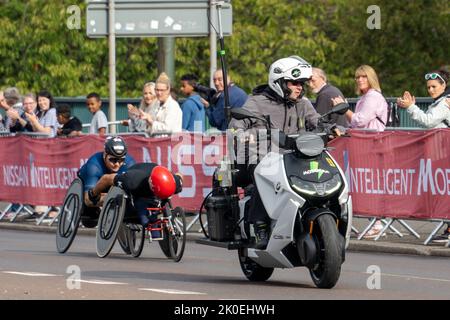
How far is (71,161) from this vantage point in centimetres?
2395

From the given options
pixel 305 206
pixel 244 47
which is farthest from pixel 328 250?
pixel 244 47

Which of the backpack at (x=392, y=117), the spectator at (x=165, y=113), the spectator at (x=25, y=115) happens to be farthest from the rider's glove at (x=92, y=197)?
the spectator at (x=25, y=115)

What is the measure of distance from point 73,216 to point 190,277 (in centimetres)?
396

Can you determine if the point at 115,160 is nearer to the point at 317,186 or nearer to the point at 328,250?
the point at 317,186

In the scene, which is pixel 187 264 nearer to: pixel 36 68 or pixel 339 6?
pixel 36 68

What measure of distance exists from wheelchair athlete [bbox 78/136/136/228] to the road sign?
7243 millimetres

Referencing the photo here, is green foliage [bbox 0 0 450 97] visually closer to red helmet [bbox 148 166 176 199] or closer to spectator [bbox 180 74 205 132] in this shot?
spectator [bbox 180 74 205 132]

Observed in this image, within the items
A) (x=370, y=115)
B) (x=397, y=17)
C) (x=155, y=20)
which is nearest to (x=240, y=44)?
(x=397, y=17)

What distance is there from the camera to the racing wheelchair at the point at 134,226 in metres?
17.5

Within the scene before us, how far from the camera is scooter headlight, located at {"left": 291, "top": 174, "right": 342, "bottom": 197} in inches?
536

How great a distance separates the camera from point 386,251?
1889 centimetres

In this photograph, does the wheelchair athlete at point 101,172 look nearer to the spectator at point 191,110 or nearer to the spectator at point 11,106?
the spectator at point 191,110

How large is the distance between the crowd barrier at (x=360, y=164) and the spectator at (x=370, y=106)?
1.19 ft

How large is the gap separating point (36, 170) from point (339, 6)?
2473 cm
